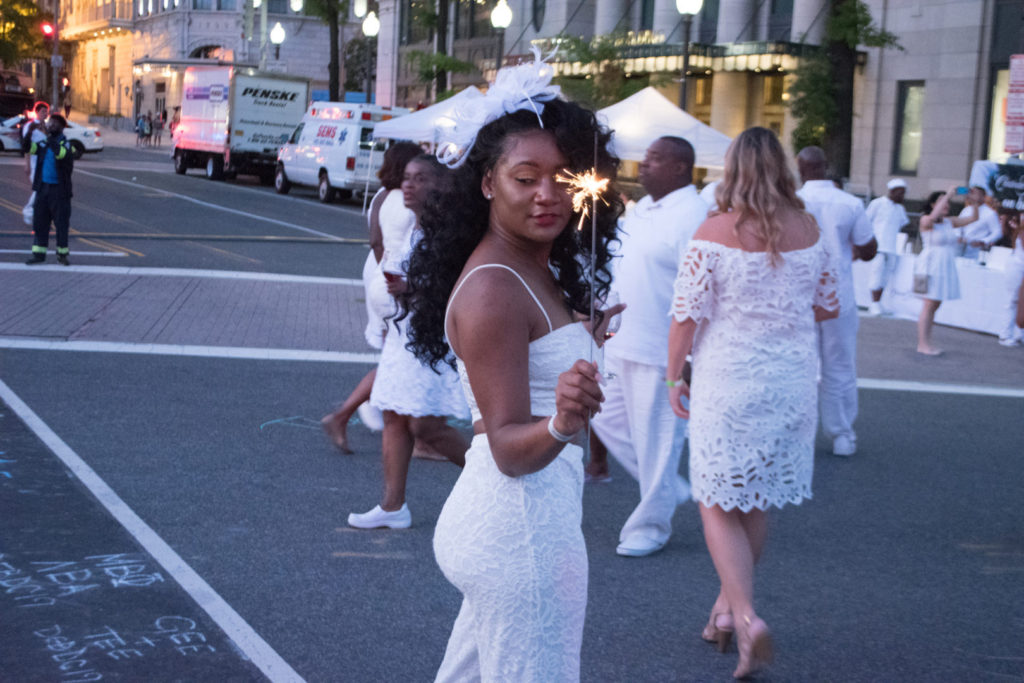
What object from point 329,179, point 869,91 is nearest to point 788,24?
point 869,91

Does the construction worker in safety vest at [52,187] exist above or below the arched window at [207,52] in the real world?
below

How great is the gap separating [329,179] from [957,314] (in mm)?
18415

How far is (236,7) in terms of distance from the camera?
218 ft

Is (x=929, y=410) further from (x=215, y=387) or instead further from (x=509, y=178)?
(x=509, y=178)

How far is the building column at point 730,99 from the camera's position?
3319cm

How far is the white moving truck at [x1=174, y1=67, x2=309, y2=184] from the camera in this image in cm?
3450

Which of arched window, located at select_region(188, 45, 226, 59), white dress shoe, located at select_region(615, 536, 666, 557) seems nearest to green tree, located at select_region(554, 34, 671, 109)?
white dress shoe, located at select_region(615, 536, 666, 557)

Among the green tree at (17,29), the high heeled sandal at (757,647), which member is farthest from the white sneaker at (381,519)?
the green tree at (17,29)

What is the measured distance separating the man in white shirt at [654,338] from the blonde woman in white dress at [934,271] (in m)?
7.45

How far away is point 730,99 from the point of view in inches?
1310

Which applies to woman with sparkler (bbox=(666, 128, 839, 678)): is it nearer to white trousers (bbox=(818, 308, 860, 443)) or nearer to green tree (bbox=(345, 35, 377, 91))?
white trousers (bbox=(818, 308, 860, 443))

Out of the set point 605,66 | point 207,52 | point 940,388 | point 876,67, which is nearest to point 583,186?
point 940,388

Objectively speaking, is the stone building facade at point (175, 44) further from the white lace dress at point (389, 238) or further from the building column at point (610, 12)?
the white lace dress at point (389, 238)

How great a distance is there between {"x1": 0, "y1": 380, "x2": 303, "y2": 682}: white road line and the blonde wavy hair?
2.24 m
